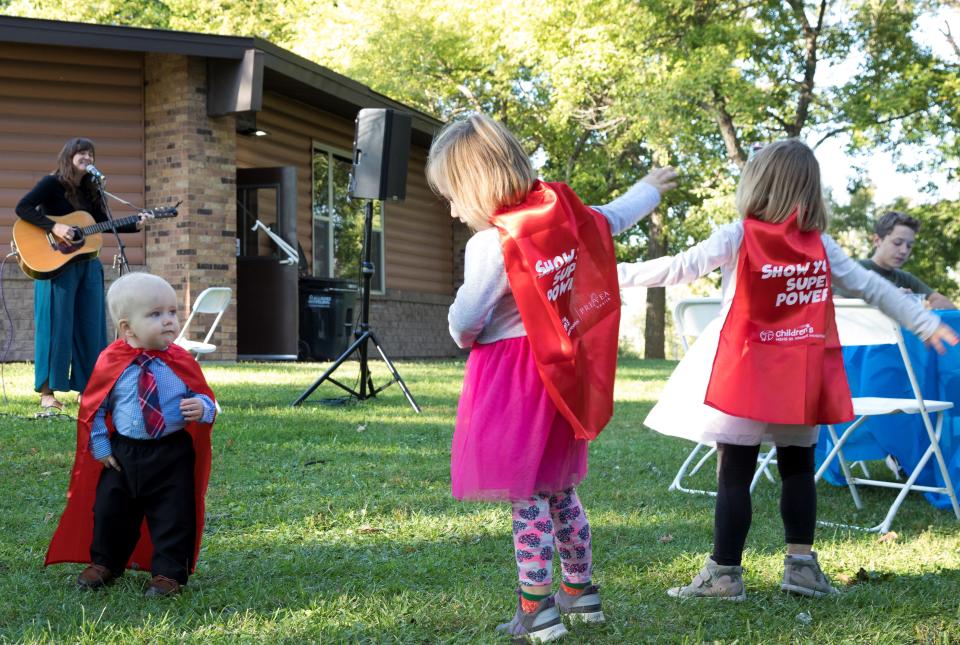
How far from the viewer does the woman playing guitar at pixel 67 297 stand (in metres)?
6.54

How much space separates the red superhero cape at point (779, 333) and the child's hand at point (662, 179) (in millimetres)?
300

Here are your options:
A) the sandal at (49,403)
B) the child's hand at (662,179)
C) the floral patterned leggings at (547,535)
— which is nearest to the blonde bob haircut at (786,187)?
the child's hand at (662,179)

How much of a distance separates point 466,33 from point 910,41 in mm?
9333

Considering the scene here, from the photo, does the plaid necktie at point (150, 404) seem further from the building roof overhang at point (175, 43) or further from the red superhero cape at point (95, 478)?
the building roof overhang at point (175, 43)

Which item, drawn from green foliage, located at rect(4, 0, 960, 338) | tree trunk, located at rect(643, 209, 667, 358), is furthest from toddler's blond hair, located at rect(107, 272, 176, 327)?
tree trunk, located at rect(643, 209, 667, 358)

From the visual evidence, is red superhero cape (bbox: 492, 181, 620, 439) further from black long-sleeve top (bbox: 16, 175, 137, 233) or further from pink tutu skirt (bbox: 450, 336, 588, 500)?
black long-sleeve top (bbox: 16, 175, 137, 233)

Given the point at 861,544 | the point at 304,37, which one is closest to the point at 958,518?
the point at 861,544

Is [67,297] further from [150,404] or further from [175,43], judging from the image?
[175,43]

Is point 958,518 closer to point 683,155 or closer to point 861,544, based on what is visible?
point 861,544

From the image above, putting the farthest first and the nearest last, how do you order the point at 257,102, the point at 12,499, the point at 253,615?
the point at 257,102, the point at 12,499, the point at 253,615

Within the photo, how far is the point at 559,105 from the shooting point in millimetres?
20016

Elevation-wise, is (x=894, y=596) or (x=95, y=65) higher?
(x=95, y=65)

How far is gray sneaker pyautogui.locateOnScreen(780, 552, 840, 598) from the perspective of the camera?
9.75 feet

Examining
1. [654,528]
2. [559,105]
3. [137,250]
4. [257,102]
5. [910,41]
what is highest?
[910,41]
